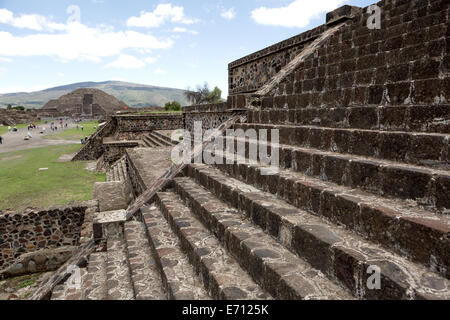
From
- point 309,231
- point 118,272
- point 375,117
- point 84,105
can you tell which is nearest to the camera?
point 309,231

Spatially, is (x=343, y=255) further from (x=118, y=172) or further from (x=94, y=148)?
(x=94, y=148)

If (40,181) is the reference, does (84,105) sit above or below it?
above

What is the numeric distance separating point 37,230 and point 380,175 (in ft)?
29.3

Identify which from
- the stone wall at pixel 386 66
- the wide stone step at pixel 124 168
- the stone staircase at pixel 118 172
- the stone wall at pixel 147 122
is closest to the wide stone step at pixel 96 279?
the stone wall at pixel 386 66

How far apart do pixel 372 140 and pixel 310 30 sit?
5470mm

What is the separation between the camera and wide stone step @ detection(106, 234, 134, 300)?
3034mm

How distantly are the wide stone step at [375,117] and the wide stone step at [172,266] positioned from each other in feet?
7.48

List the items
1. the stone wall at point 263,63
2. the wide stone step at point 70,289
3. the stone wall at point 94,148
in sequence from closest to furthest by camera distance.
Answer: the wide stone step at point 70,289
the stone wall at point 263,63
the stone wall at point 94,148

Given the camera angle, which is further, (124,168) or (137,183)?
(124,168)

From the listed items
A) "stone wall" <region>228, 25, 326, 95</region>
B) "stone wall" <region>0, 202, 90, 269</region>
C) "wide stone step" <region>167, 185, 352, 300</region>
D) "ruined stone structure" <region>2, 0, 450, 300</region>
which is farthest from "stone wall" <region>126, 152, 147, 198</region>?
"stone wall" <region>228, 25, 326, 95</region>

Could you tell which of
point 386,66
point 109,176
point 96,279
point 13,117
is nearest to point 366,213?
point 386,66

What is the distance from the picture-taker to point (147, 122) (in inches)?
789

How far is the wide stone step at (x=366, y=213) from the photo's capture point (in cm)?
145

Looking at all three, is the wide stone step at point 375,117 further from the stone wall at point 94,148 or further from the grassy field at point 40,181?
the stone wall at point 94,148
